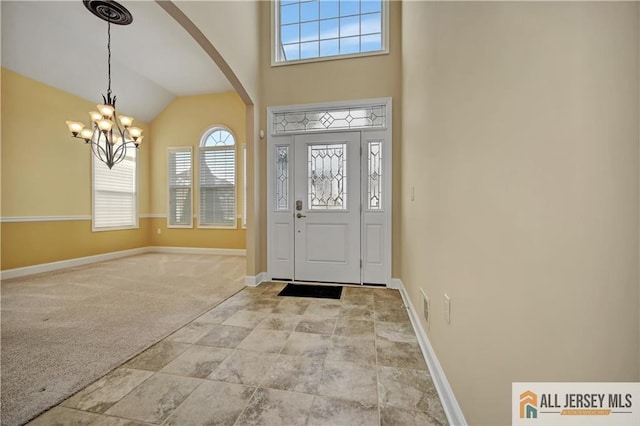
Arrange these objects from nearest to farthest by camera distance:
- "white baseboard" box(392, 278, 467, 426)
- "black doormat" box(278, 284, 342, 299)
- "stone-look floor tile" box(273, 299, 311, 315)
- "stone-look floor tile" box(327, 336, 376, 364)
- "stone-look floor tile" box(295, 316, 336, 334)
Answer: "white baseboard" box(392, 278, 467, 426) → "stone-look floor tile" box(327, 336, 376, 364) → "stone-look floor tile" box(295, 316, 336, 334) → "stone-look floor tile" box(273, 299, 311, 315) → "black doormat" box(278, 284, 342, 299)

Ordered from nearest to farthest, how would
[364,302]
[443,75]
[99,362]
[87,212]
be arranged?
[443,75], [99,362], [364,302], [87,212]

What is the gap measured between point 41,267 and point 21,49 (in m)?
3.08

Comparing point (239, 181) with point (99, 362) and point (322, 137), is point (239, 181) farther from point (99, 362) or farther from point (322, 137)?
point (99, 362)

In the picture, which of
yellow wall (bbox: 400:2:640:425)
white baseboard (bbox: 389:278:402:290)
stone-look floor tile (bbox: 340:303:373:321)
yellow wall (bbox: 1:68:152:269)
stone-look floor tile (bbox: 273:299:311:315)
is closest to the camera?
yellow wall (bbox: 400:2:640:425)

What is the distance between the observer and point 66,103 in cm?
416

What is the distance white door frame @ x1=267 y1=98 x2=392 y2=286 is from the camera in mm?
3129

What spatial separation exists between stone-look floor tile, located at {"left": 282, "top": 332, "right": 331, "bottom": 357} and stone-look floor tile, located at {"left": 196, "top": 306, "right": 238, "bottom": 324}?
0.74 metres

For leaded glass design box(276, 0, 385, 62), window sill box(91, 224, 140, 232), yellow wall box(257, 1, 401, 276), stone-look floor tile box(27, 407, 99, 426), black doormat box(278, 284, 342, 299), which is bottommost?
stone-look floor tile box(27, 407, 99, 426)

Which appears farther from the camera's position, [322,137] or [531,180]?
[322,137]

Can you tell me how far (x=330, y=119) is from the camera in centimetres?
325

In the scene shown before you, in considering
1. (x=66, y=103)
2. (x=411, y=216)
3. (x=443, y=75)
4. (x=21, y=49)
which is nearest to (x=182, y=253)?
(x=66, y=103)

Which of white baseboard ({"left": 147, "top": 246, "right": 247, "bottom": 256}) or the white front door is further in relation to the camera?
white baseboard ({"left": 147, "top": 246, "right": 247, "bottom": 256})

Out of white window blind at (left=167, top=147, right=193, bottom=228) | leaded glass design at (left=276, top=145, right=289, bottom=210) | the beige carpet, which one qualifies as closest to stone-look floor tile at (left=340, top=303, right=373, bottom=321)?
the beige carpet

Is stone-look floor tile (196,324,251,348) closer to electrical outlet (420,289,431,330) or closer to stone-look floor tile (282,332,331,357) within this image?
stone-look floor tile (282,332,331,357)
